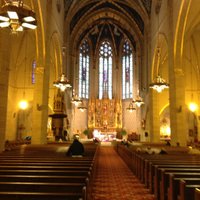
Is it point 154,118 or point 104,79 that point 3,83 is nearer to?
point 154,118

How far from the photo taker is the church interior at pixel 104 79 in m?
9.85

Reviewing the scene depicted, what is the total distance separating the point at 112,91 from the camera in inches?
1442

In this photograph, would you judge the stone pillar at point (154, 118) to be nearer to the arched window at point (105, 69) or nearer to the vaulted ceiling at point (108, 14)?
the vaulted ceiling at point (108, 14)

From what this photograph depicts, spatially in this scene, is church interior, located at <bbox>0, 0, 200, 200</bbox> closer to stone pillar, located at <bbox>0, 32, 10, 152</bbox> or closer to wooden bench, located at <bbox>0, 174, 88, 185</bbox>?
stone pillar, located at <bbox>0, 32, 10, 152</bbox>

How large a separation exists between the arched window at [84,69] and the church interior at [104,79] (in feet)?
0.45

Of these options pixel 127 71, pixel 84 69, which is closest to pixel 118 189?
pixel 127 71

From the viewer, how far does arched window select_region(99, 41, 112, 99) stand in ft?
120

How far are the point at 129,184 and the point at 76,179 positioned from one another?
13.0 ft

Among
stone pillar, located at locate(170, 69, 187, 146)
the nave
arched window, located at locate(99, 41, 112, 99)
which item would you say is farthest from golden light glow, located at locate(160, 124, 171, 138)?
the nave

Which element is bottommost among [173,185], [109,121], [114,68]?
[173,185]

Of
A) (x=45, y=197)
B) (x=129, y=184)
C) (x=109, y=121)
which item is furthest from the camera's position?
(x=109, y=121)

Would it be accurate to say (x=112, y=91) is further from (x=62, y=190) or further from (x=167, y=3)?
(x=62, y=190)

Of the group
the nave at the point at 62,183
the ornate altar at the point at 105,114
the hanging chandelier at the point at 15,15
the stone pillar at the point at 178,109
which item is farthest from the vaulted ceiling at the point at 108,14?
the nave at the point at 62,183

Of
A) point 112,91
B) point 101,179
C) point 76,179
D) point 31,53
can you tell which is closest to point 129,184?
point 101,179
